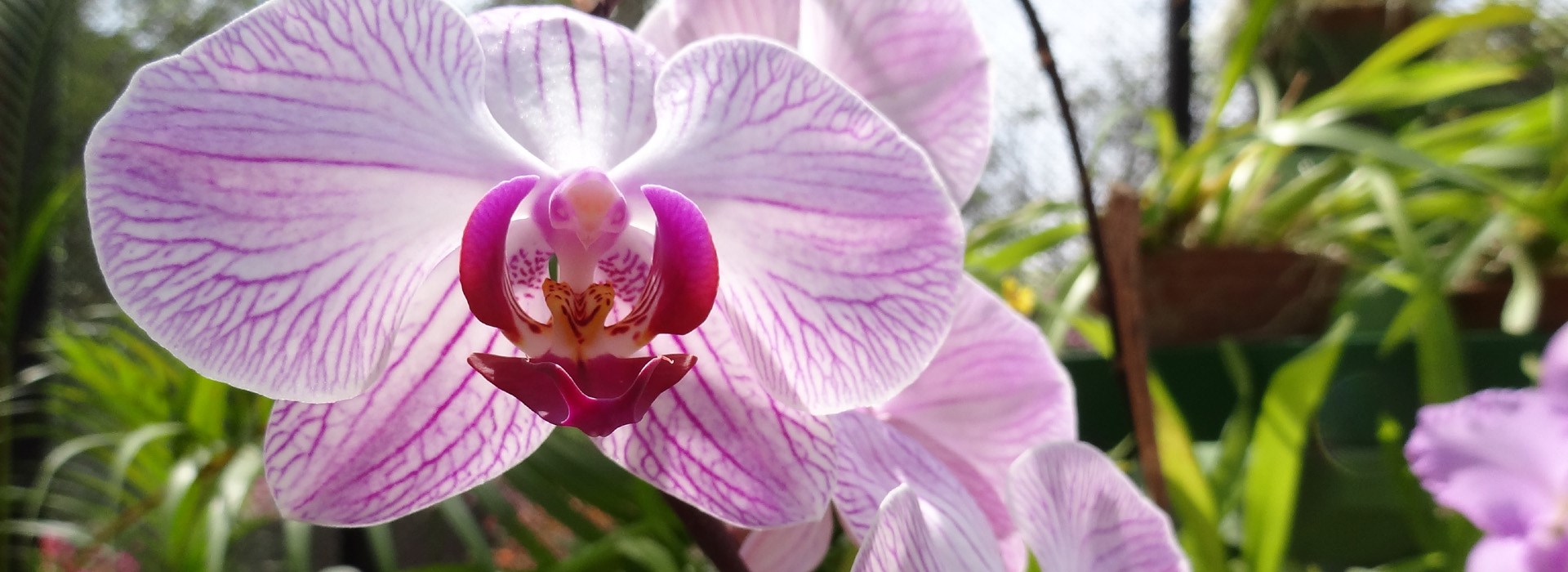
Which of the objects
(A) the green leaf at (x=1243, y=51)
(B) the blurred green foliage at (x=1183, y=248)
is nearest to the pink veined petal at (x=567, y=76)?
(B) the blurred green foliage at (x=1183, y=248)

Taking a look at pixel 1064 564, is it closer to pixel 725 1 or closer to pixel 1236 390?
pixel 725 1

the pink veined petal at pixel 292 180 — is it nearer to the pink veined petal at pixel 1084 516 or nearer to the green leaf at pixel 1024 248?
the pink veined petal at pixel 1084 516

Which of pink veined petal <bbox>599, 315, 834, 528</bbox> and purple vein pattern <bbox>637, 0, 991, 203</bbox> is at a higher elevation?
purple vein pattern <bbox>637, 0, 991, 203</bbox>

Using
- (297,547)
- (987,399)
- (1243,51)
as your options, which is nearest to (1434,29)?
(1243,51)

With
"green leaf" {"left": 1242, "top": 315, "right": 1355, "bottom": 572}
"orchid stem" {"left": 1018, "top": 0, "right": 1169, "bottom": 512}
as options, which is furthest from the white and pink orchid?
"green leaf" {"left": 1242, "top": 315, "right": 1355, "bottom": 572}

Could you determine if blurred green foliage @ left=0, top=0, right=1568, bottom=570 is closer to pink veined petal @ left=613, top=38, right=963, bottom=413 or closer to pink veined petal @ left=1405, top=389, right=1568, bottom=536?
pink veined petal @ left=1405, top=389, right=1568, bottom=536

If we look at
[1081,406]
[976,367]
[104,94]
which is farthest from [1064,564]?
[104,94]
